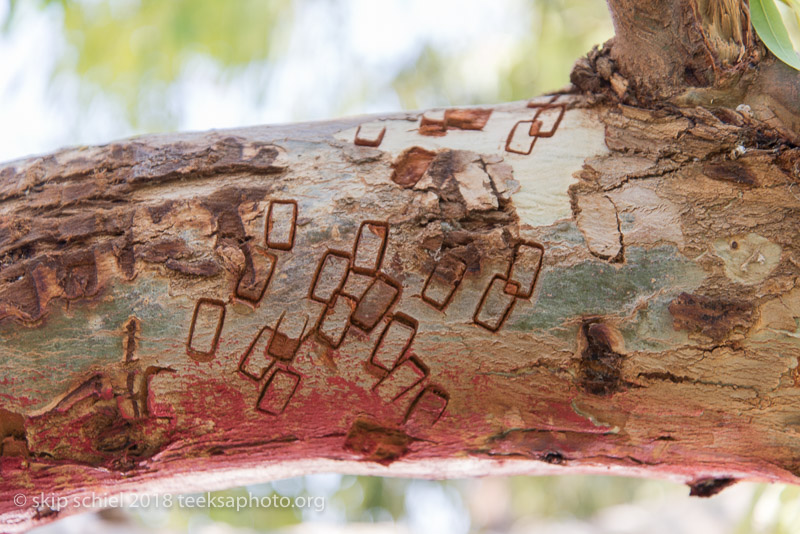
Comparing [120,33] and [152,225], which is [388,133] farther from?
[120,33]

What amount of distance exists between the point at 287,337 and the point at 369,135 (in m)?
0.31

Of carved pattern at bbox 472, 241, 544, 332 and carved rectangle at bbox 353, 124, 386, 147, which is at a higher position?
carved rectangle at bbox 353, 124, 386, 147

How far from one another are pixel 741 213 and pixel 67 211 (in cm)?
87

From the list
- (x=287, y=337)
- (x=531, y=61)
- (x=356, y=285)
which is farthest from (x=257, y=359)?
(x=531, y=61)

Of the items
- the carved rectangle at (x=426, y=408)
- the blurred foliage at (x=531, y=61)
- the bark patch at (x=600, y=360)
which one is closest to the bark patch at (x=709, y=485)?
the bark patch at (x=600, y=360)

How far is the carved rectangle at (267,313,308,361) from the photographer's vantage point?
82 centimetres

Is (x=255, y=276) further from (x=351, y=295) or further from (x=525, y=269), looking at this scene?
(x=525, y=269)

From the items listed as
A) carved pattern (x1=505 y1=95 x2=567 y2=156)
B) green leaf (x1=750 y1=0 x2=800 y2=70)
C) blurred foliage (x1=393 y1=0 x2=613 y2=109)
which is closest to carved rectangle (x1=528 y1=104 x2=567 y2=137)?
carved pattern (x1=505 y1=95 x2=567 y2=156)

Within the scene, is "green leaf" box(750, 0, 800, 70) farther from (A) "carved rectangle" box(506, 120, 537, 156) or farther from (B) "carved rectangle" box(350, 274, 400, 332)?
(B) "carved rectangle" box(350, 274, 400, 332)

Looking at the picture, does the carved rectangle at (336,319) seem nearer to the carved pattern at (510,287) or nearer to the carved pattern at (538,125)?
the carved pattern at (510,287)

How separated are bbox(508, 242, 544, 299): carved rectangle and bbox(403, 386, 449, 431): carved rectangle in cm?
16

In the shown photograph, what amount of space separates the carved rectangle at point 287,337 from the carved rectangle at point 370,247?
98 millimetres

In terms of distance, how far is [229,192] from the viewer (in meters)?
0.86

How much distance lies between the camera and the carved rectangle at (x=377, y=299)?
2.68ft
